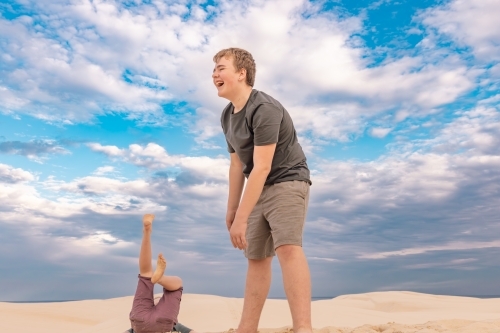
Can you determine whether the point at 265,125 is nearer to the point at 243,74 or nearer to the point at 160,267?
the point at 243,74

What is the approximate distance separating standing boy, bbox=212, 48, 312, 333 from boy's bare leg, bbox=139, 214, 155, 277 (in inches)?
25.1

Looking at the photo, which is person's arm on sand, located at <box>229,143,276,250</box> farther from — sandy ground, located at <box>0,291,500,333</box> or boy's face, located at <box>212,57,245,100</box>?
sandy ground, located at <box>0,291,500,333</box>

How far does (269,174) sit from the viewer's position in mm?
3447

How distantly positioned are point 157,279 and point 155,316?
37 centimetres

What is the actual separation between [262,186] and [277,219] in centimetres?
26

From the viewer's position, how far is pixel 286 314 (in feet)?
21.7

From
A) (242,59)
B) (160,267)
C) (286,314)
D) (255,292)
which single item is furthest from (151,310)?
(286,314)

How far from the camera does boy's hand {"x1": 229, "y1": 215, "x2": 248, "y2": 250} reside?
3164mm

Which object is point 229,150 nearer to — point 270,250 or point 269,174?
point 269,174

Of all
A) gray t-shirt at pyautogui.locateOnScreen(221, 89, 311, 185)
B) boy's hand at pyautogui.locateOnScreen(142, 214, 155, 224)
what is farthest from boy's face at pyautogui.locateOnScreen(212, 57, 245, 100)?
boy's hand at pyautogui.locateOnScreen(142, 214, 155, 224)

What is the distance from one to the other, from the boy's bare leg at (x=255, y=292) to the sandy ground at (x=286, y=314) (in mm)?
607

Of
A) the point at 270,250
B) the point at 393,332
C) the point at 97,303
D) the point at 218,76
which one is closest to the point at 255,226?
the point at 270,250

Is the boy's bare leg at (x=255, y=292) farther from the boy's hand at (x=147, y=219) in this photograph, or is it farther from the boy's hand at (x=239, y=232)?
the boy's hand at (x=147, y=219)

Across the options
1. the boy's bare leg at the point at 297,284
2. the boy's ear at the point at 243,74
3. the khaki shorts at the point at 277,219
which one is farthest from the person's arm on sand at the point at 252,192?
the boy's ear at the point at 243,74
